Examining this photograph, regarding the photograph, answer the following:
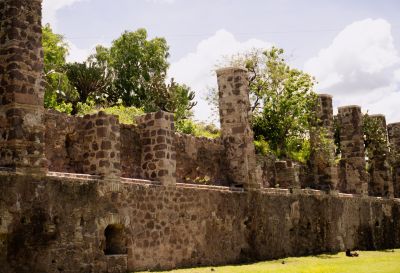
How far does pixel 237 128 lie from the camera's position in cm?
1866

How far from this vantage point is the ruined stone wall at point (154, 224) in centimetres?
1112

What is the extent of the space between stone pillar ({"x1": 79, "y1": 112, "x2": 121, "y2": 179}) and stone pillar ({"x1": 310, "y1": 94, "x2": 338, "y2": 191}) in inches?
464

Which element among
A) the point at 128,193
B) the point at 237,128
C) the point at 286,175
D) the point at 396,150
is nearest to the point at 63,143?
the point at 128,193

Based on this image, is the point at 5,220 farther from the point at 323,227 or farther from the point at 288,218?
the point at 323,227

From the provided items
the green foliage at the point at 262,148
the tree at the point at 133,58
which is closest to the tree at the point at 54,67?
the tree at the point at 133,58

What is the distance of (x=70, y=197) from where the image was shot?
39.6ft

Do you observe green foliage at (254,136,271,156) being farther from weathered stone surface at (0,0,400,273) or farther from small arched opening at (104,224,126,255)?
small arched opening at (104,224,126,255)

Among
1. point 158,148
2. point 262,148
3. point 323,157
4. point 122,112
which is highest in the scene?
point 122,112

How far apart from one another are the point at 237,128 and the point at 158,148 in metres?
4.04

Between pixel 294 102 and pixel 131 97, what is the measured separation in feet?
67.3

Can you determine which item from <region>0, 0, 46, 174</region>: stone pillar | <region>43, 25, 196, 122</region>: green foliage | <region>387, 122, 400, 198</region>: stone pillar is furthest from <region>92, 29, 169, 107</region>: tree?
<region>0, 0, 46, 174</region>: stone pillar

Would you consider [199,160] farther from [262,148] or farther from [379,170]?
[379,170]

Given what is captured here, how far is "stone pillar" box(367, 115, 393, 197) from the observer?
2788 centimetres

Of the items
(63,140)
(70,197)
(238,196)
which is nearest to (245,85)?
(238,196)
